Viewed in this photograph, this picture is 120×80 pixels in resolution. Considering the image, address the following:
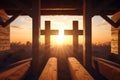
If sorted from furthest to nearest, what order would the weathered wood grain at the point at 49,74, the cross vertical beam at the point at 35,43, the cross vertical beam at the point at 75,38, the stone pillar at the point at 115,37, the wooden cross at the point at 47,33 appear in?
the stone pillar at the point at 115,37, the cross vertical beam at the point at 75,38, the wooden cross at the point at 47,33, the cross vertical beam at the point at 35,43, the weathered wood grain at the point at 49,74

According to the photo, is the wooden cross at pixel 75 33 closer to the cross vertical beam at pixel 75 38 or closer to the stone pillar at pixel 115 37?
the cross vertical beam at pixel 75 38

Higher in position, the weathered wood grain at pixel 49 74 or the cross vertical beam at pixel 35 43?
the cross vertical beam at pixel 35 43

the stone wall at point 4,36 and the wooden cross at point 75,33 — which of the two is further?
the stone wall at point 4,36

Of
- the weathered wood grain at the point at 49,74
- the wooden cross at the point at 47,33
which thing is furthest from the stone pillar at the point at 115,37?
the weathered wood grain at the point at 49,74

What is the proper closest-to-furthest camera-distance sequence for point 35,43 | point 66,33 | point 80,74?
point 80,74
point 35,43
point 66,33

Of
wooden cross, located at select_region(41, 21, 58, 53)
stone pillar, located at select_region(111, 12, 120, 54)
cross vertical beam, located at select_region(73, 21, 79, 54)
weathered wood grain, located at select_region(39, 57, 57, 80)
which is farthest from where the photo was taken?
stone pillar, located at select_region(111, 12, 120, 54)

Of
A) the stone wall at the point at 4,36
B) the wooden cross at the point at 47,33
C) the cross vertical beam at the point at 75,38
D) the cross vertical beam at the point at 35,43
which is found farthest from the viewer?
the stone wall at the point at 4,36

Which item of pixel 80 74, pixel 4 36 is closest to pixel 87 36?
pixel 80 74

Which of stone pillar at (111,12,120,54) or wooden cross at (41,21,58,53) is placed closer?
wooden cross at (41,21,58,53)

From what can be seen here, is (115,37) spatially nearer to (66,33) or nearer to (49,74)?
(66,33)

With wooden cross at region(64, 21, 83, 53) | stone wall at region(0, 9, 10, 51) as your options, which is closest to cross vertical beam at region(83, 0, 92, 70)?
wooden cross at region(64, 21, 83, 53)

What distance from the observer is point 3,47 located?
9039mm

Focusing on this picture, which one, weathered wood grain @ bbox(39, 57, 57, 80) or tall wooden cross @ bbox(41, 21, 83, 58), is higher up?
tall wooden cross @ bbox(41, 21, 83, 58)

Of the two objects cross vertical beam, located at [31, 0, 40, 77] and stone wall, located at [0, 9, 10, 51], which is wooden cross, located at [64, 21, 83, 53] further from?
stone wall, located at [0, 9, 10, 51]
